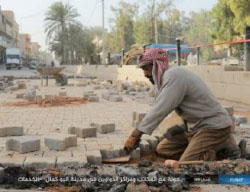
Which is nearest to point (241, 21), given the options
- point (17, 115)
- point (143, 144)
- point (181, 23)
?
point (17, 115)

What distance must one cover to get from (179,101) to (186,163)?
629mm

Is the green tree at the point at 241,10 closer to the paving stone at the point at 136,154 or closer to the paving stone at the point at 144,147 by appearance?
the paving stone at the point at 144,147

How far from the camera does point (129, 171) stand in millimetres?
3484

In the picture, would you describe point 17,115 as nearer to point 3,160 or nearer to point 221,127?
point 3,160

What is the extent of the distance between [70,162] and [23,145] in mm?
792

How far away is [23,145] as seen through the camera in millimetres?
4332

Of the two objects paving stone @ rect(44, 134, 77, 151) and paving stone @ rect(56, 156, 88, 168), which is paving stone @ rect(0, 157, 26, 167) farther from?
paving stone @ rect(44, 134, 77, 151)

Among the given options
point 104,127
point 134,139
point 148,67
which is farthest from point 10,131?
point 148,67

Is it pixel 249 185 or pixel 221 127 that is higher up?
pixel 221 127

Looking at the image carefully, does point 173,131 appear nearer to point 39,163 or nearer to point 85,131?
point 85,131

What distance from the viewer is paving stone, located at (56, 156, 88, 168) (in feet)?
12.4

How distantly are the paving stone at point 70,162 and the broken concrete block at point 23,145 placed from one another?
63 centimetres

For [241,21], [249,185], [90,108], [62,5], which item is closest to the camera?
[249,185]

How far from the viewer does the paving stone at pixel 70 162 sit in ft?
12.4
